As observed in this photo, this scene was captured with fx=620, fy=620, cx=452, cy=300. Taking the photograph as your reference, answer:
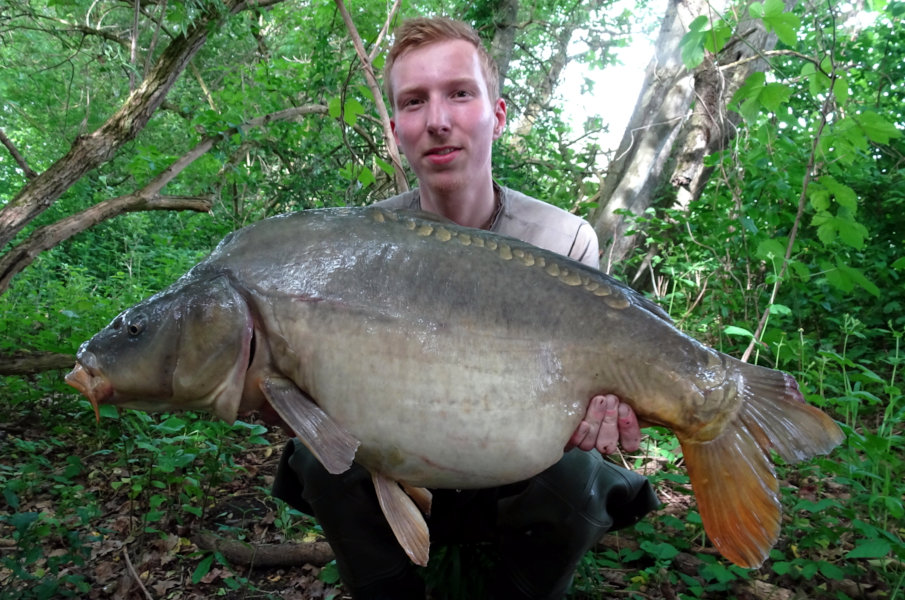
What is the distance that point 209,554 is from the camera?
2197 mm

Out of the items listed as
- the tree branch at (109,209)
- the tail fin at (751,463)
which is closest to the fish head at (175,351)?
the tail fin at (751,463)

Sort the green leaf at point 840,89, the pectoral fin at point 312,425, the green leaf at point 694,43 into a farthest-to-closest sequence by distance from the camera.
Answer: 1. the green leaf at point 694,43
2. the green leaf at point 840,89
3. the pectoral fin at point 312,425

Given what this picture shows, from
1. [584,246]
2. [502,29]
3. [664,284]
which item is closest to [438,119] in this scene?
[584,246]

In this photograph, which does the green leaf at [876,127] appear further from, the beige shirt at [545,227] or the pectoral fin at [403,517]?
the pectoral fin at [403,517]

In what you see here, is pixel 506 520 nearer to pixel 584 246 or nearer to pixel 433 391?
pixel 433 391

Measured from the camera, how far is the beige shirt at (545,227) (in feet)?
6.87

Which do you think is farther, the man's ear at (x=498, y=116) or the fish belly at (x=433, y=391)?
the man's ear at (x=498, y=116)

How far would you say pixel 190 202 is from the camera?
371 centimetres

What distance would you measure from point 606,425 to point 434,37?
4.47ft

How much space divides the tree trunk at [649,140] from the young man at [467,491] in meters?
3.08

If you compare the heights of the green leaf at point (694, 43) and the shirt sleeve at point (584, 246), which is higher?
the green leaf at point (694, 43)

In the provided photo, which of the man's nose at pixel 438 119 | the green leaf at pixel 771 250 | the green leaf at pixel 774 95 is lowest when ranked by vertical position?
the green leaf at pixel 771 250

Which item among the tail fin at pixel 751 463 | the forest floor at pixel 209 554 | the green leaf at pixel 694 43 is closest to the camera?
the tail fin at pixel 751 463

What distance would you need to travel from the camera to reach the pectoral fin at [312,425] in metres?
1.26
